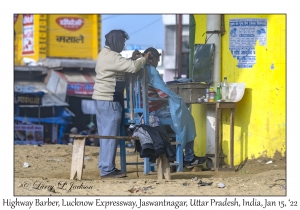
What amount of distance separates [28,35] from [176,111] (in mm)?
28406

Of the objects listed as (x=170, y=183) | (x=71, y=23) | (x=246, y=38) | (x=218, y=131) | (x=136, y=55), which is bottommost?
(x=170, y=183)

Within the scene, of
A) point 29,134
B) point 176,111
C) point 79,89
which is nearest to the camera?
point 176,111

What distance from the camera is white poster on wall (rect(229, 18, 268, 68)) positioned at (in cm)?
827

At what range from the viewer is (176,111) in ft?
25.7

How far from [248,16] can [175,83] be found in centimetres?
144

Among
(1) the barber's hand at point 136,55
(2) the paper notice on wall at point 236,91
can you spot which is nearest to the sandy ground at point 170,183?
(2) the paper notice on wall at point 236,91

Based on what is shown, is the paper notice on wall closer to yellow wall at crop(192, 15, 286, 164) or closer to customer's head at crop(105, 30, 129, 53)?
yellow wall at crop(192, 15, 286, 164)

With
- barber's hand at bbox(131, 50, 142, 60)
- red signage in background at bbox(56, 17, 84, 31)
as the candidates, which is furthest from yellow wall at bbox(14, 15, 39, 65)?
barber's hand at bbox(131, 50, 142, 60)

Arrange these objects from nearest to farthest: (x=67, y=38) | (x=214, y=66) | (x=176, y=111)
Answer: (x=176, y=111), (x=214, y=66), (x=67, y=38)

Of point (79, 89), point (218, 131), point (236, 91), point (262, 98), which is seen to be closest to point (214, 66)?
point (236, 91)

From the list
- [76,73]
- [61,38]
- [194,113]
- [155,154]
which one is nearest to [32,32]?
[61,38]

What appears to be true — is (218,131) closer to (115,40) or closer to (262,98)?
(262,98)

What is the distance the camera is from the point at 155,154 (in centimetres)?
657

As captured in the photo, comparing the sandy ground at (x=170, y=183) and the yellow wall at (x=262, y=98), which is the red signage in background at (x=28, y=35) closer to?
the sandy ground at (x=170, y=183)
